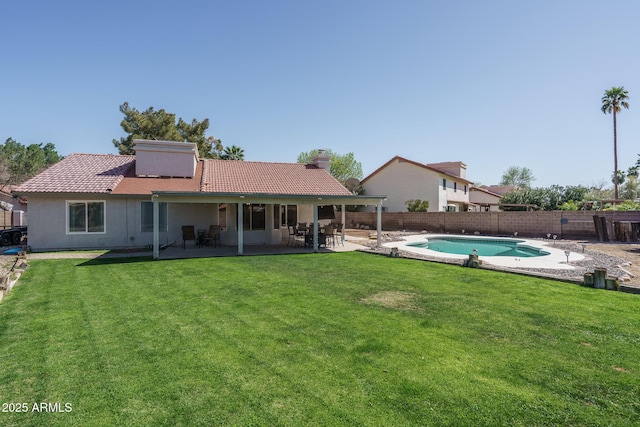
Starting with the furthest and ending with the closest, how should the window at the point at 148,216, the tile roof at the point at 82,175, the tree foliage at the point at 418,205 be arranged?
the tree foliage at the point at 418,205, the window at the point at 148,216, the tile roof at the point at 82,175

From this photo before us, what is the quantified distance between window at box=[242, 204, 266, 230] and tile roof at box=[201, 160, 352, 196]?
96cm

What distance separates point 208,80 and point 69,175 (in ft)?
33.5

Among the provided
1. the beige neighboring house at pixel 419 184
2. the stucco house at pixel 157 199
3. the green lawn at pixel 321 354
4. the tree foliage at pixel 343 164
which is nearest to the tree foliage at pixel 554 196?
the beige neighboring house at pixel 419 184

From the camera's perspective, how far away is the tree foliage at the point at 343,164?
207ft

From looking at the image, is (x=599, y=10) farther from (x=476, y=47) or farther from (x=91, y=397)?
(x=91, y=397)

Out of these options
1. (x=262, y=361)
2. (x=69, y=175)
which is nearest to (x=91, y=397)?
(x=262, y=361)

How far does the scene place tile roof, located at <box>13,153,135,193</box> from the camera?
15997 millimetres

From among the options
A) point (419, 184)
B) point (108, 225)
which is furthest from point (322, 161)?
point (419, 184)

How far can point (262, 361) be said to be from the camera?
451cm

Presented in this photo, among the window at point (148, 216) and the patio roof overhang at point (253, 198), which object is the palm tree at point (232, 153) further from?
the patio roof overhang at point (253, 198)

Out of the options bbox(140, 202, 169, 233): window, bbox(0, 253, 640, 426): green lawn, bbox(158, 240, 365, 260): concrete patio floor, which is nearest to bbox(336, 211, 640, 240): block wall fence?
bbox(158, 240, 365, 260): concrete patio floor

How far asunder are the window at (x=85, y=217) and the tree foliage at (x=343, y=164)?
47761mm

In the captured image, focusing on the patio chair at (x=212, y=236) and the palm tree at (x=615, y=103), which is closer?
the patio chair at (x=212, y=236)

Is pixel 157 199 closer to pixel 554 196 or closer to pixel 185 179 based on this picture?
pixel 185 179
